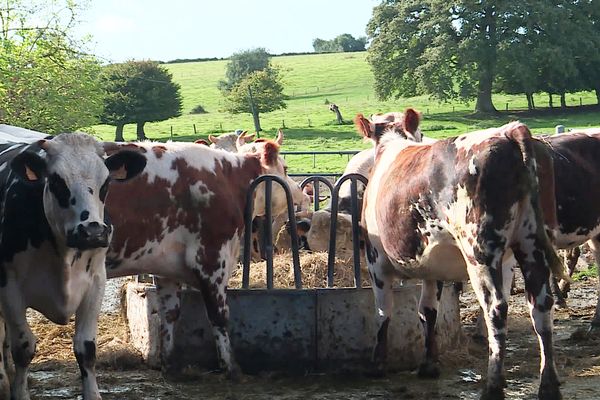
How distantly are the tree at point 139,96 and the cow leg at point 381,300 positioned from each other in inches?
2066

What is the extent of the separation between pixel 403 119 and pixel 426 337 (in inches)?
85.3

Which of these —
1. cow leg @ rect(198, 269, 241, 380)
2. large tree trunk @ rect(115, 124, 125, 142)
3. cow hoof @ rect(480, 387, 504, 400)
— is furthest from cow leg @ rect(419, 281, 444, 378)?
large tree trunk @ rect(115, 124, 125, 142)

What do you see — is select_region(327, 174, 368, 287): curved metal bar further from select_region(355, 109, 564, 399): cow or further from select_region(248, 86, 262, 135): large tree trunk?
select_region(248, 86, 262, 135): large tree trunk

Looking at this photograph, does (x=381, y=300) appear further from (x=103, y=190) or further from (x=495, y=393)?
(x=103, y=190)

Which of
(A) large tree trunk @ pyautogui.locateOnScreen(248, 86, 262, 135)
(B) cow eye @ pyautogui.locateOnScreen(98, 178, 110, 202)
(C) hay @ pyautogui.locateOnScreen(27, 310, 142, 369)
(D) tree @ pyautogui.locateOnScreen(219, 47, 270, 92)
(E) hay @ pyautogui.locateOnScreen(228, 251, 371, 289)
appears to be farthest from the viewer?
(D) tree @ pyautogui.locateOnScreen(219, 47, 270, 92)

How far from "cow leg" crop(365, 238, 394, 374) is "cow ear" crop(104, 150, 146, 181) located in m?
2.23

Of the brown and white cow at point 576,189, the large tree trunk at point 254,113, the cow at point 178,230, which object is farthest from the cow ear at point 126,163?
the large tree trunk at point 254,113

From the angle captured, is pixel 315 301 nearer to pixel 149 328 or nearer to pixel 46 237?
pixel 149 328

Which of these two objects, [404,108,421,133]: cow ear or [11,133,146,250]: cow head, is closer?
[11,133,146,250]: cow head

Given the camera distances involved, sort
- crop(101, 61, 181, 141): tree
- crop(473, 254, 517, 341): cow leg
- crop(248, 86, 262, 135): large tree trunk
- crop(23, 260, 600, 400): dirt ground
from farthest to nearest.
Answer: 1. crop(101, 61, 181, 141): tree
2. crop(248, 86, 262, 135): large tree trunk
3. crop(23, 260, 600, 400): dirt ground
4. crop(473, 254, 517, 341): cow leg

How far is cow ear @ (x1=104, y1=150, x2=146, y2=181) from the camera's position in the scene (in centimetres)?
629

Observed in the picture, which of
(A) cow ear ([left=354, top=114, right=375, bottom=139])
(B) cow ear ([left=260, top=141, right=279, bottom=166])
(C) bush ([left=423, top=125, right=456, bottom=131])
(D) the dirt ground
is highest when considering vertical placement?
(A) cow ear ([left=354, top=114, right=375, bottom=139])

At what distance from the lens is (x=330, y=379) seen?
7.59 m

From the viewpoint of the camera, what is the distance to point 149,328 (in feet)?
26.5
